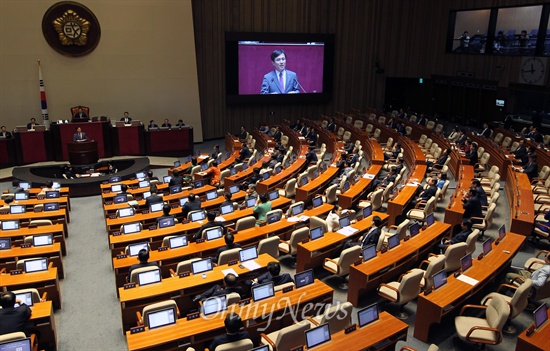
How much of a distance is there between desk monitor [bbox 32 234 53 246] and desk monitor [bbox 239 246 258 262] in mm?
3632

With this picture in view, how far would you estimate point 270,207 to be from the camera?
9719 millimetres

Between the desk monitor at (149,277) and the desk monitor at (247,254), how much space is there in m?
1.32

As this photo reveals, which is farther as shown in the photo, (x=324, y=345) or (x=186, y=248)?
(x=186, y=248)

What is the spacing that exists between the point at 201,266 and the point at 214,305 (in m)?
1.25

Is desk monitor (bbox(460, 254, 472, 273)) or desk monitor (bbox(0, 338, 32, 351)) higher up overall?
desk monitor (bbox(460, 254, 472, 273))

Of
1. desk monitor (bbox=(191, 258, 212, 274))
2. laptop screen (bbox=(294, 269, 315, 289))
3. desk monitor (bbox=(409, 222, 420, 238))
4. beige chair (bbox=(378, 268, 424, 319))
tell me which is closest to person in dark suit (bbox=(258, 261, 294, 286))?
laptop screen (bbox=(294, 269, 315, 289))

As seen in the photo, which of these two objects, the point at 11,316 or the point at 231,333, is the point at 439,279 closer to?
the point at 231,333

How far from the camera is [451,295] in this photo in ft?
20.3

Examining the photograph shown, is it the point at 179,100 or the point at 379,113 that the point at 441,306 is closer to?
the point at 179,100

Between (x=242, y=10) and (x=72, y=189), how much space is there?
11.5m

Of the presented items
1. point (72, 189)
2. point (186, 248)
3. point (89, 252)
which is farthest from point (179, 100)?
point (186, 248)

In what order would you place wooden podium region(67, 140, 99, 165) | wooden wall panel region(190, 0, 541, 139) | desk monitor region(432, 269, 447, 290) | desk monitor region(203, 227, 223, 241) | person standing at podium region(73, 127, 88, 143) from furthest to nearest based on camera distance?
wooden wall panel region(190, 0, 541, 139)
person standing at podium region(73, 127, 88, 143)
wooden podium region(67, 140, 99, 165)
desk monitor region(203, 227, 223, 241)
desk monitor region(432, 269, 447, 290)

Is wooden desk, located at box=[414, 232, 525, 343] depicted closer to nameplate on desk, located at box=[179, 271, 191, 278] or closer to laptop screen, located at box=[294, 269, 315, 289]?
laptop screen, located at box=[294, 269, 315, 289]

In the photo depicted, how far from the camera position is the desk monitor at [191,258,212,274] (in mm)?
6977
